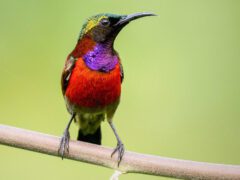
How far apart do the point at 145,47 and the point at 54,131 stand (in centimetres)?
119

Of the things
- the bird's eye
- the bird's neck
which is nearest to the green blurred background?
the bird's neck

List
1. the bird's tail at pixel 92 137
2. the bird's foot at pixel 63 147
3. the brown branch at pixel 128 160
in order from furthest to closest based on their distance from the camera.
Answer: the bird's tail at pixel 92 137 < the bird's foot at pixel 63 147 < the brown branch at pixel 128 160

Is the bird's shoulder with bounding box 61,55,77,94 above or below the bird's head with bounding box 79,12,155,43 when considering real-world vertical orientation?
below

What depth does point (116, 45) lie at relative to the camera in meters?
5.96

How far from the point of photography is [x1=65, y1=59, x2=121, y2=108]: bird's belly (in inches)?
157

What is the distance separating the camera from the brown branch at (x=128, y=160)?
118 inches

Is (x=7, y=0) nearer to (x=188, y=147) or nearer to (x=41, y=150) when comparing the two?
(x=188, y=147)

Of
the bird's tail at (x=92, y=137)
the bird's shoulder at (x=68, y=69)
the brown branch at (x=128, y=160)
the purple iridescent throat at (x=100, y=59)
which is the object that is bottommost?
the bird's tail at (x=92, y=137)

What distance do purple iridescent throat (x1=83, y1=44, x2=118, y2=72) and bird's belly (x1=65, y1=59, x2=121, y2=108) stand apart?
0.09 ft

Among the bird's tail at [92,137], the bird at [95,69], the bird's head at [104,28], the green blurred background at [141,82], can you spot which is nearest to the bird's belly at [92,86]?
the bird at [95,69]

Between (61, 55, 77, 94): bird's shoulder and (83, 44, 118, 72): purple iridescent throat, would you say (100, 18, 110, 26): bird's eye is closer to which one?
(83, 44, 118, 72): purple iridescent throat

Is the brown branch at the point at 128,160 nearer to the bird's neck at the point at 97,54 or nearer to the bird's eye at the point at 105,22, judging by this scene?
the bird's neck at the point at 97,54

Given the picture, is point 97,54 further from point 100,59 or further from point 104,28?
point 104,28

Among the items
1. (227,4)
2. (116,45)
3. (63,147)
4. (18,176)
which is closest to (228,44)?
(227,4)
